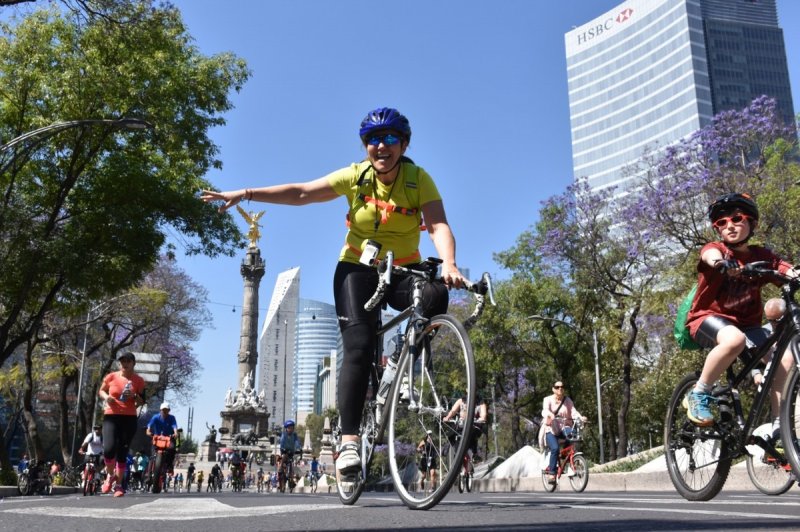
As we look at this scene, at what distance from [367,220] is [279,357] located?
117m

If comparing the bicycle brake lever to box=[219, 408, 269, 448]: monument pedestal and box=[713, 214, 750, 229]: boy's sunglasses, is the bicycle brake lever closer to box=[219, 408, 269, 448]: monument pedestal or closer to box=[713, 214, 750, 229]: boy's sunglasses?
box=[713, 214, 750, 229]: boy's sunglasses

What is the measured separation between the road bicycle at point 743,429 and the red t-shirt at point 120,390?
6449 millimetres

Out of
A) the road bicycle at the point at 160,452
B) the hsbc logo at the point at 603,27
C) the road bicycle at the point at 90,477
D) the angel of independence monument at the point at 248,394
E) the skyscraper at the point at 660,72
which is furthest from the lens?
the hsbc logo at the point at 603,27

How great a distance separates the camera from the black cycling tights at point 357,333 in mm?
4520

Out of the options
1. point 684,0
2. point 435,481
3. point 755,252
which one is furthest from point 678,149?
point 684,0

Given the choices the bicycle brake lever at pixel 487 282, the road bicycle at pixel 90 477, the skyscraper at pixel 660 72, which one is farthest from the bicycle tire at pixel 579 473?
the skyscraper at pixel 660 72

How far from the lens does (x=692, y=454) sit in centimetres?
497

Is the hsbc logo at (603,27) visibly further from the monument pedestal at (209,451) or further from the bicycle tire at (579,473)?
the bicycle tire at (579,473)

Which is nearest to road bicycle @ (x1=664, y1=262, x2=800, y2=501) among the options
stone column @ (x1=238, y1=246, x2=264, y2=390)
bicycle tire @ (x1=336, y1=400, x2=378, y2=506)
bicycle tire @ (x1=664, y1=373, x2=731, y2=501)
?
bicycle tire @ (x1=664, y1=373, x2=731, y2=501)

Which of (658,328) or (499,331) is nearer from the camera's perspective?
(658,328)

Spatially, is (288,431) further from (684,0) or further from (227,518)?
(684,0)

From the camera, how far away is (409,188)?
15.6ft

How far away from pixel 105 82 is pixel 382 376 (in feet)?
47.8

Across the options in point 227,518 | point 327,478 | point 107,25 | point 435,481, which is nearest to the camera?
point 227,518
